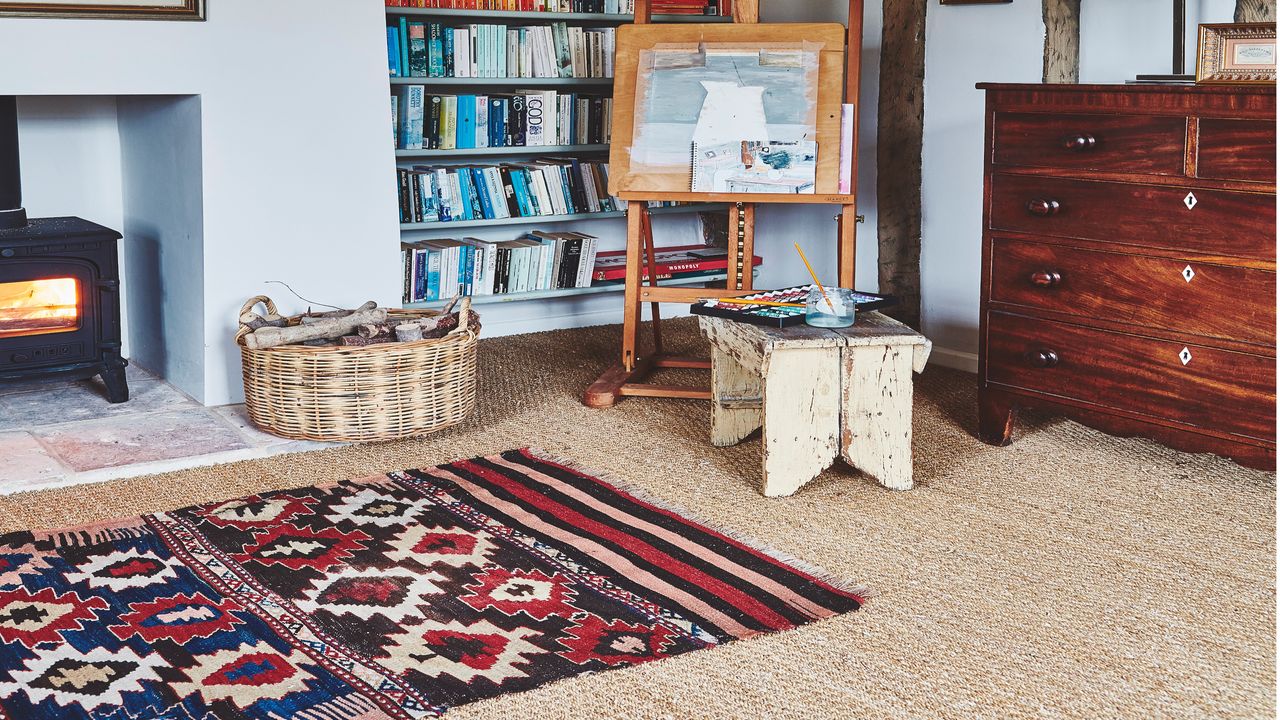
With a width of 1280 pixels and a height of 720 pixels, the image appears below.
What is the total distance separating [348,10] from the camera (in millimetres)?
3613

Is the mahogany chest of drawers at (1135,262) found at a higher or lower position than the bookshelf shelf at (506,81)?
lower

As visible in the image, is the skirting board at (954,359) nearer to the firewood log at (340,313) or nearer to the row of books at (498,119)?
the row of books at (498,119)

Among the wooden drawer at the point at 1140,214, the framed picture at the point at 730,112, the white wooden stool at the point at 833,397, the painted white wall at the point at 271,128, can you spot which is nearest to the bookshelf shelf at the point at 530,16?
the painted white wall at the point at 271,128

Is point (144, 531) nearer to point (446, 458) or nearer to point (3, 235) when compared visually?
point (446, 458)

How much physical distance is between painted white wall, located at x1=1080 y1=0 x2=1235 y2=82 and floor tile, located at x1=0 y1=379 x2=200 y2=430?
9.44 feet

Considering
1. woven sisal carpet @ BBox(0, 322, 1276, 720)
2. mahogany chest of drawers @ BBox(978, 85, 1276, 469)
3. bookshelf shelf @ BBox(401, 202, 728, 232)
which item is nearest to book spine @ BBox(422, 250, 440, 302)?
bookshelf shelf @ BBox(401, 202, 728, 232)

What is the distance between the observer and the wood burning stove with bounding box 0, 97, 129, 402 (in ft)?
11.2

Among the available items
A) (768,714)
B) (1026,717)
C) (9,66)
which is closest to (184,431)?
(9,66)

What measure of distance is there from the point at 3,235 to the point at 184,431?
735mm

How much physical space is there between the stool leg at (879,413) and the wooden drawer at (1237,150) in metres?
0.77

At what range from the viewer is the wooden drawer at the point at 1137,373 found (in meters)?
2.75

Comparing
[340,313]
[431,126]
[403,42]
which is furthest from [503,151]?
[340,313]

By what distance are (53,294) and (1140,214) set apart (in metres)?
2.85

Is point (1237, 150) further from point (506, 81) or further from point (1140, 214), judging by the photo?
point (506, 81)
